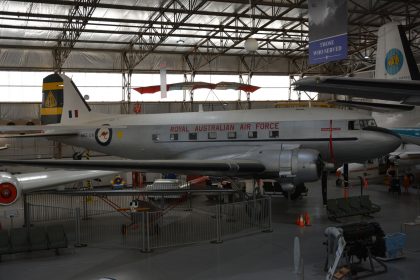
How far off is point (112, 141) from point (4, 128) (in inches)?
371

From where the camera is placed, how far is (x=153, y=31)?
84.9 feet

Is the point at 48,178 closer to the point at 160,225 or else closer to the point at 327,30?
the point at 160,225

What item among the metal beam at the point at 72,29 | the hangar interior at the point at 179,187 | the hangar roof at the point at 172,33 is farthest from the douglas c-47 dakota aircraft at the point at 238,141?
the hangar roof at the point at 172,33

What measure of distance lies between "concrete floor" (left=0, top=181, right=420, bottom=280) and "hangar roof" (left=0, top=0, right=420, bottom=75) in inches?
534

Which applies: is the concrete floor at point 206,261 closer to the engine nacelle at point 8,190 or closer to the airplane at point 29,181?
the engine nacelle at point 8,190

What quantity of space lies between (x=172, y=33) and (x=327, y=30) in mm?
17102

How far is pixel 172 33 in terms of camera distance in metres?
25.9

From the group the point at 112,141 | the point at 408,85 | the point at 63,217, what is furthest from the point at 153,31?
the point at 408,85

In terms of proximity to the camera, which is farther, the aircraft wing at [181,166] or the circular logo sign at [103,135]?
the circular logo sign at [103,135]

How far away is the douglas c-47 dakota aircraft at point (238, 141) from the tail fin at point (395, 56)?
192cm

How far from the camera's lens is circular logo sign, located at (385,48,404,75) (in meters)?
13.7

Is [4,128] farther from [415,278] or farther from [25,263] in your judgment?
[415,278]

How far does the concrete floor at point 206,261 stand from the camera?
27.0 feet

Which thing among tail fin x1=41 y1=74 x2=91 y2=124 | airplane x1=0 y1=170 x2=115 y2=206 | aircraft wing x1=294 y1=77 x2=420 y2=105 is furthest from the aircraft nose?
tail fin x1=41 y1=74 x2=91 y2=124
